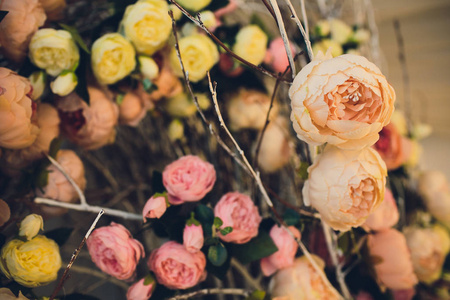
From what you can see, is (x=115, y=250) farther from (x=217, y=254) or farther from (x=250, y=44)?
(x=250, y=44)

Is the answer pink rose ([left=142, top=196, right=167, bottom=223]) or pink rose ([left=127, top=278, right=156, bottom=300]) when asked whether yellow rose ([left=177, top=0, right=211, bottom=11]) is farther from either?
pink rose ([left=127, top=278, right=156, bottom=300])

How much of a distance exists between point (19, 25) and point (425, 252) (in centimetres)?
80

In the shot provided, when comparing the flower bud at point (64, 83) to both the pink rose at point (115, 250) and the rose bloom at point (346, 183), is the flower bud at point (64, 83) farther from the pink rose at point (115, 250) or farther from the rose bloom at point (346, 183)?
the rose bloom at point (346, 183)

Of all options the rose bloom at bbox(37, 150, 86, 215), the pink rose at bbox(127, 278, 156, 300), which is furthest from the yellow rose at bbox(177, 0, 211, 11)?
the pink rose at bbox(127, 278, 156, 300)

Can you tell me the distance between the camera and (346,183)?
0.38m

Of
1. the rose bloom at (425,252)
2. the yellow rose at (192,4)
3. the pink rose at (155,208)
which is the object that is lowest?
the rose bloom at (425,252)

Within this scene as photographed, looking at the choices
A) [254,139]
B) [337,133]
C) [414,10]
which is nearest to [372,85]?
[337,133]

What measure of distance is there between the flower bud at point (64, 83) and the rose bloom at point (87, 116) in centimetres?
4

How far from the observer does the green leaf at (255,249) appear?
1.62ft

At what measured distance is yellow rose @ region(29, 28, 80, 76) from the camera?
0.46 m

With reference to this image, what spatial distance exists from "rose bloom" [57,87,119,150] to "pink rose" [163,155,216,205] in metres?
0.15

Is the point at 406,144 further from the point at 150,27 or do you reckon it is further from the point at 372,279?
the point at 150,27

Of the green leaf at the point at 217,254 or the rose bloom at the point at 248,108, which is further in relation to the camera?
the rose bloom at the point at 248,108

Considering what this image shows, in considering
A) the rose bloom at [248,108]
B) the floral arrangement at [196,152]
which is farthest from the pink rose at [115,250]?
the rose bloom at [248,108]
